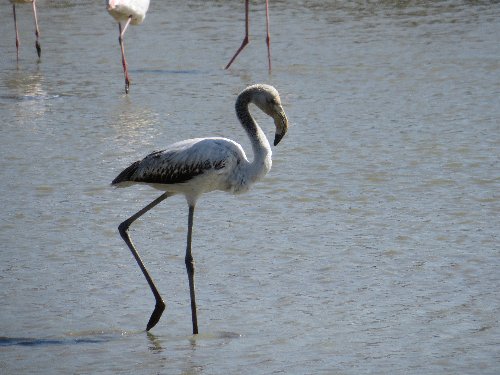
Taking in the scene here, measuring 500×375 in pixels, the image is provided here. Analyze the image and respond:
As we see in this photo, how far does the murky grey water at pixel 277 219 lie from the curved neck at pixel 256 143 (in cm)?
60

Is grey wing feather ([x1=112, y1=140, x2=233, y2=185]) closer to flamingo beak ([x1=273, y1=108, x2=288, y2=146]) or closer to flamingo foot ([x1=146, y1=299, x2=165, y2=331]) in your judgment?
flamingo beak ([x1=273, y1=108, x2=288, y2=146])

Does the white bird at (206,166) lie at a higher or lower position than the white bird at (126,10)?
higher

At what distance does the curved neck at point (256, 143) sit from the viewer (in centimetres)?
596

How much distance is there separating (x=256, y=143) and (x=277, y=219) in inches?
59.2

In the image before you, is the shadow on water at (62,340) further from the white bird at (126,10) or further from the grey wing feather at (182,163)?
the white bird at (126,10)

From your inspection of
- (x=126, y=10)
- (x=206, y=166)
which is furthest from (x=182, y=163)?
(x=126, y=10)

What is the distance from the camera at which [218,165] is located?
585 cm

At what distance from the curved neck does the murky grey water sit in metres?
0.60

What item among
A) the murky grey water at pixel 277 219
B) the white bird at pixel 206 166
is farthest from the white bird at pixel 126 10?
the white bird at pixel 206 166

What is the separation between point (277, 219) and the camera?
24.4 ft

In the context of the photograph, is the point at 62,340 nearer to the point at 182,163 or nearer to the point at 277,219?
the point at 182,163

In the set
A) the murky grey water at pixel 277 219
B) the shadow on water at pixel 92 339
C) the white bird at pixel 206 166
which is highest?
the white bird at pixel 206 166

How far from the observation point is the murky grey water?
17.5ft

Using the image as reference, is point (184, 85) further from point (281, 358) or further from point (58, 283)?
point (281, 358)
